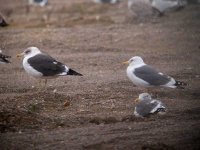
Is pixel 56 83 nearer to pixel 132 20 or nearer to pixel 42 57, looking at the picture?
pixel 42 57

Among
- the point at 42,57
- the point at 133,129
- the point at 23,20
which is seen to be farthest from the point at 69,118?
the point at 23,20

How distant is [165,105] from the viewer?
859 centimetres

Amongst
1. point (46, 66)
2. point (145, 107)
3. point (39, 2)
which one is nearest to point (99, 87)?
point (46, 66)

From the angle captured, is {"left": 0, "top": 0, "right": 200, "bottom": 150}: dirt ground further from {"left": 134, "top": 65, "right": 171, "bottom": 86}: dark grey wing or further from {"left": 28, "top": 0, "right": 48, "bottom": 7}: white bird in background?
{"left": 28, "top": 0, "right": 48, "bottom": 7}: white bird in background

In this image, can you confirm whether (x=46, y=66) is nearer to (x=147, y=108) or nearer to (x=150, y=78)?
(x=150, y=78)

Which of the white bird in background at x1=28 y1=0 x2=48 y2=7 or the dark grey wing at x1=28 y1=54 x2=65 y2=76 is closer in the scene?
the dark grey wing at x1=28 y1=54 x2=65 y2=76

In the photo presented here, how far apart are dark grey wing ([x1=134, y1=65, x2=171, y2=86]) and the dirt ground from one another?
40cm

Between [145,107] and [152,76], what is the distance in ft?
3.05

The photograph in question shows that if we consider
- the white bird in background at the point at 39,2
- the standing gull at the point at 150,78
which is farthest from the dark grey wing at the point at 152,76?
the white bird in background at the point at 39,2

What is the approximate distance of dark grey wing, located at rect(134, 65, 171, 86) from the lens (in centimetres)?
859

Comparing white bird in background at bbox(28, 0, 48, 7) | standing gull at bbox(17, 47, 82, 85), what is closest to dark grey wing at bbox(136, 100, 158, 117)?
standing gull at bbox(17, 47, 82, 85)

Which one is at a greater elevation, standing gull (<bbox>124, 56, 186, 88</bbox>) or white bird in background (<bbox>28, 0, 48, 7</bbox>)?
standing gull (<bbox>124, 56, 186, 88</bbox>)

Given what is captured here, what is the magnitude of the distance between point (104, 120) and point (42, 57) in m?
2.08

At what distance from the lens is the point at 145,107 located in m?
7.85
